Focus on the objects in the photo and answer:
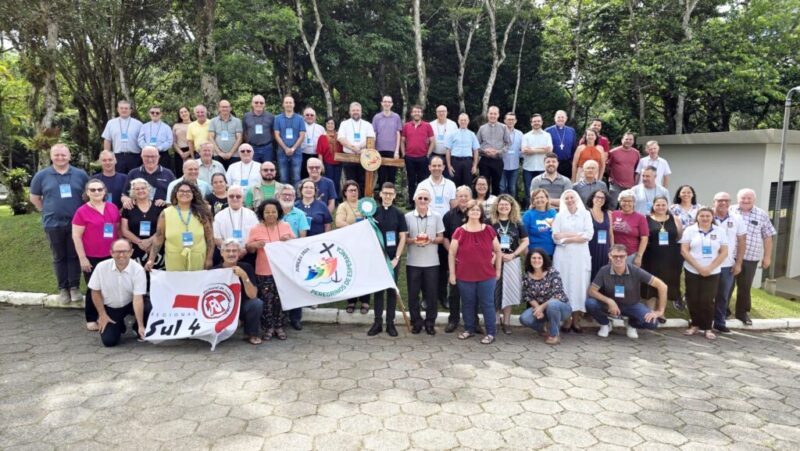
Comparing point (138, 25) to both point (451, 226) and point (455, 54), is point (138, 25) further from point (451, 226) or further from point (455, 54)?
point (451, 226)

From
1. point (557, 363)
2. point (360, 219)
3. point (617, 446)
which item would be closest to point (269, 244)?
point (360, 219)

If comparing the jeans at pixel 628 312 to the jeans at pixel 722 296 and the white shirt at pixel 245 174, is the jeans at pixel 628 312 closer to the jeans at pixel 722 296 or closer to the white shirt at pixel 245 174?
the jeans at pixel 722 296

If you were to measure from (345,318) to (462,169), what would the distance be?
136 inches

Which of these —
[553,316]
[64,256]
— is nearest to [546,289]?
[553,316]

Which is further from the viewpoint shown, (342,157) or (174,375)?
(342,157)

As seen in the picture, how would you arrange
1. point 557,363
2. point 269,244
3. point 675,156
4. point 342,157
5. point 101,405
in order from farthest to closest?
point 675,156 < point 342,157 < point 269,244 < point 557,363 < point 101,405

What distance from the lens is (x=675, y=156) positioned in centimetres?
1543

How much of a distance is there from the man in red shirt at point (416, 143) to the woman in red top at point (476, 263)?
2.84m

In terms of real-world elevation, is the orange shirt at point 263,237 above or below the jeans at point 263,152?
below

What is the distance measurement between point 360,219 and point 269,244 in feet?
4.00

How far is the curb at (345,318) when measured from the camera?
22.9 ft

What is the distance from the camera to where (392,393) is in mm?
4672

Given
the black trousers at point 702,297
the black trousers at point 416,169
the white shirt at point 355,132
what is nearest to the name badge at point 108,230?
the white shirt at point 355,132

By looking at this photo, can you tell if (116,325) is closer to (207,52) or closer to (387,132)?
(387,132)
